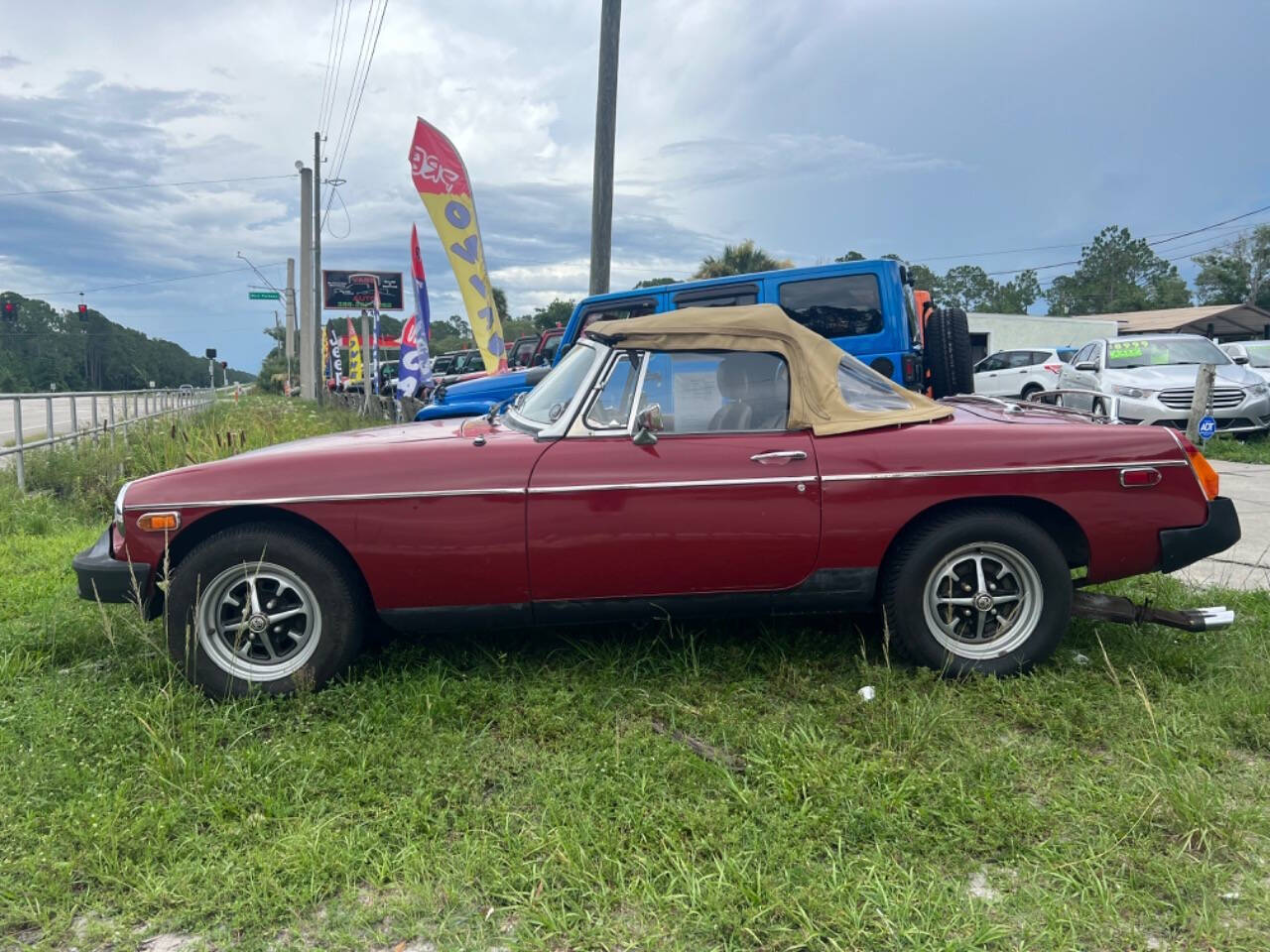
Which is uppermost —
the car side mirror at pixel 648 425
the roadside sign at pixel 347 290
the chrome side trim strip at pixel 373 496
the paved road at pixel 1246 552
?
the roadside sign at pixel 347 290

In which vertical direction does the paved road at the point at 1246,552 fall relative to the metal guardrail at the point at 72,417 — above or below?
below

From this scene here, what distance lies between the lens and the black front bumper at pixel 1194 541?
11.1 ft

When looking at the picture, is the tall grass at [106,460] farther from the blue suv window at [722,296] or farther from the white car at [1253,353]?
the white car at [1253,353]

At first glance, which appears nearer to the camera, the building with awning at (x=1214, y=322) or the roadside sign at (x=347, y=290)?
the roadside sign at (x=347, y=290)

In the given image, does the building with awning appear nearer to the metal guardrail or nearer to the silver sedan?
the silver sedan

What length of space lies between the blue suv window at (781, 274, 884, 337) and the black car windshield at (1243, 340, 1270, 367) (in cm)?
1142

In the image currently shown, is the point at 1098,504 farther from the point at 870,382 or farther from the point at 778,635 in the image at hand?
the point at 778,635

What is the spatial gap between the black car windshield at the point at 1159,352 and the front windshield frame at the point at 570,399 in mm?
10761

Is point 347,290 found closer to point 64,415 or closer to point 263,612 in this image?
point 64,415

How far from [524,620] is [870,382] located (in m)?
1.81

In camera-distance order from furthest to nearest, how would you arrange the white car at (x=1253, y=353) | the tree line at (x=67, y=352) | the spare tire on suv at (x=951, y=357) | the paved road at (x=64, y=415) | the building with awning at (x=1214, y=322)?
the tree line at (x=67, y=352) → the building with awning at (x=1214, y=322) → the white car at (x=1253, y=353) → the paved road at (x=64, y=415) → the spare tire on suv at (x=951, y=357)

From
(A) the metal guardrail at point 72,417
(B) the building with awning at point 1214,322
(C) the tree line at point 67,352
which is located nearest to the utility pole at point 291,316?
(C) the tree line at point 67,352

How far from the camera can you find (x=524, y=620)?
3.32 metres

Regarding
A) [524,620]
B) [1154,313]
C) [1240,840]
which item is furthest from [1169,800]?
[1154,313]
